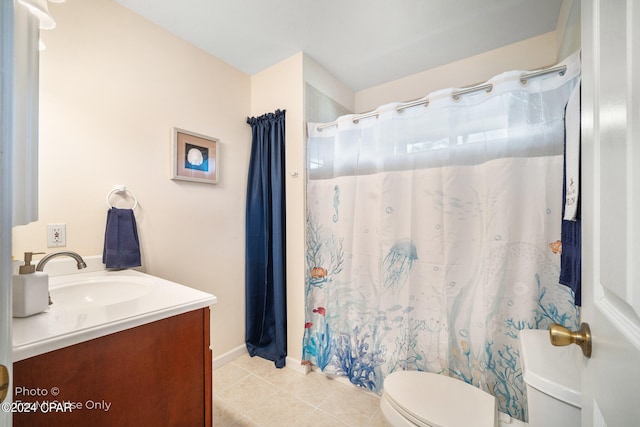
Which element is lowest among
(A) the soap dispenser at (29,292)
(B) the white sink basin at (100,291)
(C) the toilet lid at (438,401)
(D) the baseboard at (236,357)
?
(D) the baseboard at (236,357)

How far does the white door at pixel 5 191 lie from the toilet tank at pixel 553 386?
3.74ft

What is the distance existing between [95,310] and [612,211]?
131 centimetres

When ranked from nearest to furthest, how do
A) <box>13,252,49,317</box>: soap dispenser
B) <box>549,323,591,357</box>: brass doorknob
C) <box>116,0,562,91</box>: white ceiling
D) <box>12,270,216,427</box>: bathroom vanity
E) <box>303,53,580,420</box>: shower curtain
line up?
<box>549,323,591,357</box>: brass doorknob
<box>12,270,216,427</box>: bathroom vanity
<box>13,252,49,317</box>: soap dispenser
<box>303,53,580,420</box>: shower curtain
<box>116,0,562,91</box>: white ceiling

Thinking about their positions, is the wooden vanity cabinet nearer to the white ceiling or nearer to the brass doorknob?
the brass doorknob

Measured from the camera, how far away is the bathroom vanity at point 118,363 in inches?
25.0

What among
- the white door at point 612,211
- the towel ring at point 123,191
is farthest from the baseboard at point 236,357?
the white door at point 612,211

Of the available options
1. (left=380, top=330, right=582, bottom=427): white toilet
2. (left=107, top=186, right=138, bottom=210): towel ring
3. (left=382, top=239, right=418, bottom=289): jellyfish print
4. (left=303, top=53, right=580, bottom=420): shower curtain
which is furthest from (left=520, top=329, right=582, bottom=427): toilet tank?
(left=107, top=186, right=138, bottom=210): towel ring

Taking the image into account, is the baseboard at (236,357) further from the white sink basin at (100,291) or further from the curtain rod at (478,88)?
the curtain rod at (478,88)

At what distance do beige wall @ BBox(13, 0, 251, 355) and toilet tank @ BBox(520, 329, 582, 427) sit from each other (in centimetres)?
186

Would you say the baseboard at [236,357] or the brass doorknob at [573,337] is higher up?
the brass doorknob at [573,337]

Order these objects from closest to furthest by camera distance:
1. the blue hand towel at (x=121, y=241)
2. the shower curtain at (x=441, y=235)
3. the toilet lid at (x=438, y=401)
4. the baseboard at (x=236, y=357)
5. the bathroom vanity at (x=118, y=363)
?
the bathroom vanity at (x=118, y=363) → the toilet lid at (x=438, y=401) → the shower curtain at (x=441, y=235) → the blue hand towel at (x=121, y=241) → the baseboard at (x=236, y=357)

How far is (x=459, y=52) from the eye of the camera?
1895mm

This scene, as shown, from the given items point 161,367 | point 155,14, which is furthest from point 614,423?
point 155,14

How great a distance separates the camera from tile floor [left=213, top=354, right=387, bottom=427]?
141cm
